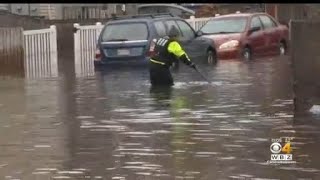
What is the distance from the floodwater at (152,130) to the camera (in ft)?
29.4

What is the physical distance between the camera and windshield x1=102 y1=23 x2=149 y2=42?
68.5 ft

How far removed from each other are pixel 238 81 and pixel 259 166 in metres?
9.11

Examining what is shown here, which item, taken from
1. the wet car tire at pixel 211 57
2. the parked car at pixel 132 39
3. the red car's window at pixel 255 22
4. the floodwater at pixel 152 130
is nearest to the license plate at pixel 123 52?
the parked car at pixel 132 39

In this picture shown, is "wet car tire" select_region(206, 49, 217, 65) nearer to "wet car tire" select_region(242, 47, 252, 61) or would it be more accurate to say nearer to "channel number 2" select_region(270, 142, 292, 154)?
"wet car tire" select_region(242, 47, 252, 61)

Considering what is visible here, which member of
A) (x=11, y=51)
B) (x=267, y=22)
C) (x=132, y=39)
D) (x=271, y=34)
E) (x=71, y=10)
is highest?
(x=267, y=22)

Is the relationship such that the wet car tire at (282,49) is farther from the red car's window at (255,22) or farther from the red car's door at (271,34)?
the red car's window at (255,22)

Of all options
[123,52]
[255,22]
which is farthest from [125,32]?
[255,22]

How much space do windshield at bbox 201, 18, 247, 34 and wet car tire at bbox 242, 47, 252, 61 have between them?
581 millimetres

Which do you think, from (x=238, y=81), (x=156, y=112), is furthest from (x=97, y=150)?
(x=238, y=81)

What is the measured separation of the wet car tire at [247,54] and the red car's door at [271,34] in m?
1.18

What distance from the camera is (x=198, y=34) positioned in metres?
22.8

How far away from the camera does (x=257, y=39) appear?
2550 centimetres

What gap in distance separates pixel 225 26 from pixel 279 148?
15756 mm

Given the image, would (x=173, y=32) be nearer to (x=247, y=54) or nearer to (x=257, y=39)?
(x=247, y=54)
